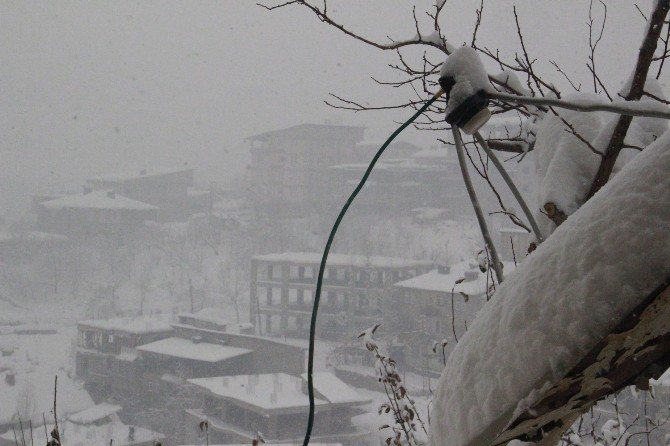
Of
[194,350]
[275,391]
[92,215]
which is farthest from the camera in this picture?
[92,215]

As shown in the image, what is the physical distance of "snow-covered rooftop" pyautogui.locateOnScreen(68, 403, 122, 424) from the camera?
9.65 metres

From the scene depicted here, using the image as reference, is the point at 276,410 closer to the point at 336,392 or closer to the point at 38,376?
the point at 336,392

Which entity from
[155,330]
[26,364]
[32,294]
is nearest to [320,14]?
[155,330]

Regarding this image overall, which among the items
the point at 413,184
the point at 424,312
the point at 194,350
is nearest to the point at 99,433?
the point at 194,350

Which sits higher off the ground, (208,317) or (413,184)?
(413,184)

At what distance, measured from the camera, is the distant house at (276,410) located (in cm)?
Answer: 795

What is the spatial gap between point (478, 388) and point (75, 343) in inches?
549

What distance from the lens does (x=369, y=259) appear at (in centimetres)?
1432

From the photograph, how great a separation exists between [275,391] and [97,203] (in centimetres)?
1314

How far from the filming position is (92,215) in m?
18.9

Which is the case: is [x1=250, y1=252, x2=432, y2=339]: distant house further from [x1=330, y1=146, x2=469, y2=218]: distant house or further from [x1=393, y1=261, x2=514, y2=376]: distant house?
[x1=330, y1=146, x2=469, y2=218]: distant house

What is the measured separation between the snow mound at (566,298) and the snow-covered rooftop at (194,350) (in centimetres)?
1042

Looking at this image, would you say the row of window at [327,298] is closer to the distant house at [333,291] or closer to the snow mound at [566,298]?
the distant house at [333,291]

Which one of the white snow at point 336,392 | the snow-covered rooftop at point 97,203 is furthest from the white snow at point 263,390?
the snow-covered rooftop at point 97,203
